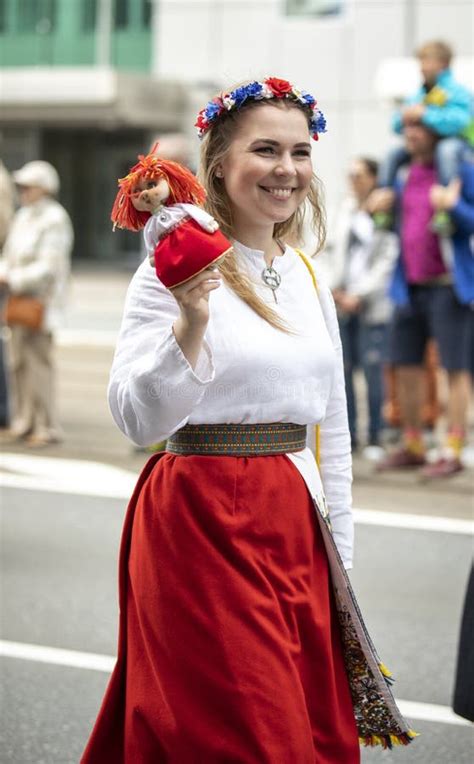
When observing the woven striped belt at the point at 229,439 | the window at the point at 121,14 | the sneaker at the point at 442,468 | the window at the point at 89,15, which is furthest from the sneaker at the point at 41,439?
the window at the point at 89,15

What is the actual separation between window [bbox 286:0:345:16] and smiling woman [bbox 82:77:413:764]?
2435 cm

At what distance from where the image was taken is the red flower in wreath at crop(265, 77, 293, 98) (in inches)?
135

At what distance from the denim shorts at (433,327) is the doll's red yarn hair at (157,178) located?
5.84 m

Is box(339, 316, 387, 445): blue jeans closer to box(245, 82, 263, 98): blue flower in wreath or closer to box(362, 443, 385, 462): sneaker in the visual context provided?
box(362, 443, 385, 462): sneaker

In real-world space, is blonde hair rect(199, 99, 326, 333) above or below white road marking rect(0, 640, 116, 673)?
above

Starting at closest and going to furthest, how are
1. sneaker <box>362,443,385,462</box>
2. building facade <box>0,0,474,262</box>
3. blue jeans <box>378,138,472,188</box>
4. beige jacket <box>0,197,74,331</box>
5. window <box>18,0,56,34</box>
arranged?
blue jeans <box>378,138,472,188</box> < sneaker <box>362,443,385,462</box> < beige jacket <box>0,197,74,331</box> < building facade <box>0,0,474,262</box> < window <box>18,0,56,34</box>

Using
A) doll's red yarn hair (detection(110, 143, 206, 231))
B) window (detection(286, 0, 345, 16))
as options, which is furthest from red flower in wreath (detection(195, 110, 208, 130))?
window (detection(286, 0, 345, 16))

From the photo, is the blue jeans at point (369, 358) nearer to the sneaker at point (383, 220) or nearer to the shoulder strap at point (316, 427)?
the sneaker at point (383, 220)

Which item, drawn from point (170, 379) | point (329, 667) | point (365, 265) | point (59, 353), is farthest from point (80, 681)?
point (59, 353)

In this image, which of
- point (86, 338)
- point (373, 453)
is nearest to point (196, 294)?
point (373, 453)

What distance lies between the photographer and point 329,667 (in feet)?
11.3

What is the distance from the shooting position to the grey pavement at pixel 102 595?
16.0 ft

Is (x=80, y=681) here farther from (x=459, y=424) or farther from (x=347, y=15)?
(x=347, y=15)

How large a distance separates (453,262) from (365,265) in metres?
1.30
